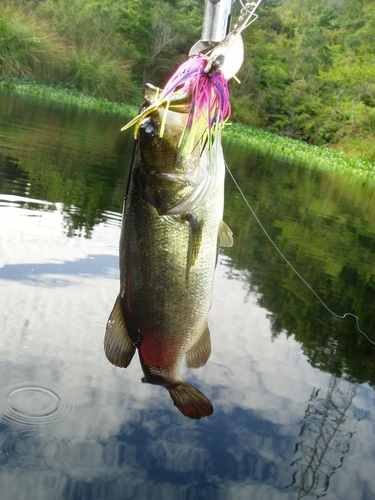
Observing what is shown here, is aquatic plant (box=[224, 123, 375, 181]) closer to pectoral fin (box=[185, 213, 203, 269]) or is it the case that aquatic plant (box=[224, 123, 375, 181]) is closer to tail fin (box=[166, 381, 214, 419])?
tail fin (box=[166, 381, 214, 419])

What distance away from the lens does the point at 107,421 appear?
3549mm

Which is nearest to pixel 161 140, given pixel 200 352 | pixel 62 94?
pixel 200 352

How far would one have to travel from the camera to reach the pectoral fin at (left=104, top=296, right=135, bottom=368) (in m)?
2.15

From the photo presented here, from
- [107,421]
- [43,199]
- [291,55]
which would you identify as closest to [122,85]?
[291,55]

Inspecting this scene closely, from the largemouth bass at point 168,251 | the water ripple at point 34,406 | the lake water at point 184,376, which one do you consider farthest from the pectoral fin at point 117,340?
the water ripple at point 34,406

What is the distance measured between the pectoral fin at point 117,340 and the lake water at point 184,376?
1.17 metres

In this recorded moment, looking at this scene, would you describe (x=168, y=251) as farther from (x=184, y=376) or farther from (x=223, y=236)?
(x=184, y=376)

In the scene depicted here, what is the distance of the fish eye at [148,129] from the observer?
1880 mm

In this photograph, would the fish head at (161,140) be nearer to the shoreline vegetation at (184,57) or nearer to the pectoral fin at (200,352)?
the pectoral fin at (200,352)

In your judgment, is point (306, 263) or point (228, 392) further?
point (306, 263)

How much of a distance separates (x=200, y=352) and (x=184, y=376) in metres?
1.96

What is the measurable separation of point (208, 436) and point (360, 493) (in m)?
0.88

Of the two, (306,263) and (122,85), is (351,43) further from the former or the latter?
(306,263)

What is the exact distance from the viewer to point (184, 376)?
4.22 m
